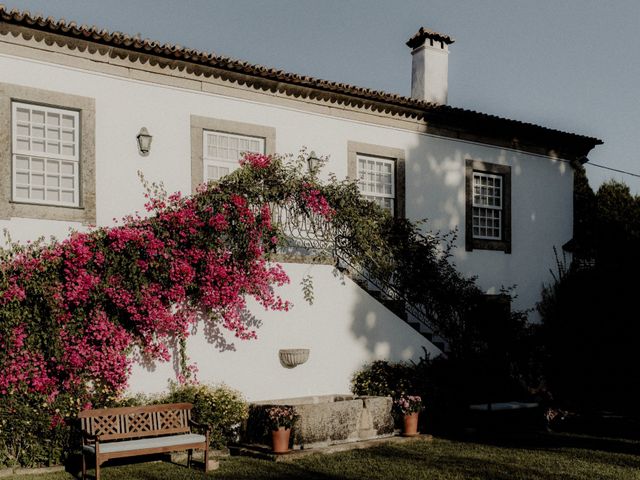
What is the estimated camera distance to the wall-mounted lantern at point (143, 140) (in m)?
10.4

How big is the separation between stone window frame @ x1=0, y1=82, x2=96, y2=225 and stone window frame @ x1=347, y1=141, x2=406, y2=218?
4437 millimetres

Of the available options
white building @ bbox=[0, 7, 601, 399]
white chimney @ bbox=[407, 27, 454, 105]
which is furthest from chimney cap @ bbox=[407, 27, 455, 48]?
white building @ bbox=[0, 7, 601, 399]

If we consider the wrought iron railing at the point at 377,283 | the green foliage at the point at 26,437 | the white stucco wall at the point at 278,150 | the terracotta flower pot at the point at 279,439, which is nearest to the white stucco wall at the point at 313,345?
the white stucco wall at the point at 278,150

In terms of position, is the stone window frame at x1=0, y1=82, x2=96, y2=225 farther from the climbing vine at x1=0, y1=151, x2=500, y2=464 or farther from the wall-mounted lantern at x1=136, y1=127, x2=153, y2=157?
the wall-mounted lantern at x1=136, y1=127, x2=153, y2=157

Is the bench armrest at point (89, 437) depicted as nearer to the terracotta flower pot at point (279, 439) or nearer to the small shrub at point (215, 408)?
the small shrub at point (215, 408)

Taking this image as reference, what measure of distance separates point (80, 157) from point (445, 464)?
622 cm

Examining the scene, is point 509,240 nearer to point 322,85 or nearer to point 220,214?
point 322,85

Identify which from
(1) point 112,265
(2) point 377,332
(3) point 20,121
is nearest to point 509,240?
(2) point 377,332

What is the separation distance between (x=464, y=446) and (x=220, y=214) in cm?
444

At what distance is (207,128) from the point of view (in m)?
11.1

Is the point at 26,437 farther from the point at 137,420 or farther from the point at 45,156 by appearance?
the point at 45,156

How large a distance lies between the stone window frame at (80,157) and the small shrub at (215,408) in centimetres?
266

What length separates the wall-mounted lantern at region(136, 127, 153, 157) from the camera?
34.0ft

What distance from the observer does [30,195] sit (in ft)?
31.9
